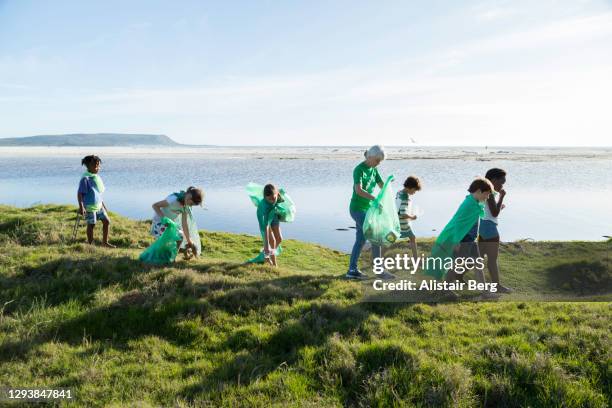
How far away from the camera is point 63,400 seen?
13.9 feet

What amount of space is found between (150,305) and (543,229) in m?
16.5

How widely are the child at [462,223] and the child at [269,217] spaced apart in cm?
356

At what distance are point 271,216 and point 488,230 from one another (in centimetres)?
444

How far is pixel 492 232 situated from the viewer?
7.21m

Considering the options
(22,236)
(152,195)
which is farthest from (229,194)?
(22,236)

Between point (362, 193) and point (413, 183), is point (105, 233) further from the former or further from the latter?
point (413, 183)

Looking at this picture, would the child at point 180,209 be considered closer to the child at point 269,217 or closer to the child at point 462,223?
the child at point 269,217

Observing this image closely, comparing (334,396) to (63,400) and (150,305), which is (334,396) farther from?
(150,305)

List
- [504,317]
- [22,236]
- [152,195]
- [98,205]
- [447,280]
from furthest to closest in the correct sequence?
[152,195] → [22,236] → [98,205] → [447,280] → [504,317]

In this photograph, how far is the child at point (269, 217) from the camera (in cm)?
863

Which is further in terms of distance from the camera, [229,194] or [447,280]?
[229,194]

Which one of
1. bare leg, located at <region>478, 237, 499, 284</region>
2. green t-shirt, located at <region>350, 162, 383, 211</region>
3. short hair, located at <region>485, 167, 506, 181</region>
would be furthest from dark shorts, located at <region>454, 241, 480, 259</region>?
green t-shirt, located at <region>350, 162, 383, 211</region>

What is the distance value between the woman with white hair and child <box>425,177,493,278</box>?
4.25 ft

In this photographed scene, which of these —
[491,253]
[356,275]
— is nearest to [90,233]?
[356,275]
